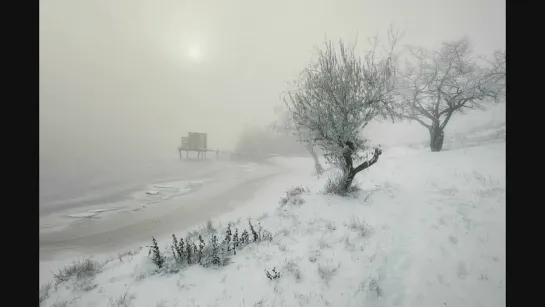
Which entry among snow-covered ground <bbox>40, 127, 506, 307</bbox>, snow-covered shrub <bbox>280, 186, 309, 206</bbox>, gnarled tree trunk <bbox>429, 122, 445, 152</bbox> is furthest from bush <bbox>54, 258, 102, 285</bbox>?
gnarled tree trunk <bbox>429, 122, 445, 152</bbox>

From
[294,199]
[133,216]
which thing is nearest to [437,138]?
[294,199]

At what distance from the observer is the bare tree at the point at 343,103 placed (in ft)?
28.8

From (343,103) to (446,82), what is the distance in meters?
10.6

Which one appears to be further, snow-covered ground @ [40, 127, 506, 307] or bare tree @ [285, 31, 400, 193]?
bare tree @ [285, 31, 400, 193]

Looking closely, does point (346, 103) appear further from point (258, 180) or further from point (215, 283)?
point (258, 180)

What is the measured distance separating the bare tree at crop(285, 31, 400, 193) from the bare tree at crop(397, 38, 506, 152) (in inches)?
259

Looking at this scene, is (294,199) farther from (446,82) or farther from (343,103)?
(446,82)

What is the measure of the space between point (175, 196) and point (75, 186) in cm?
910

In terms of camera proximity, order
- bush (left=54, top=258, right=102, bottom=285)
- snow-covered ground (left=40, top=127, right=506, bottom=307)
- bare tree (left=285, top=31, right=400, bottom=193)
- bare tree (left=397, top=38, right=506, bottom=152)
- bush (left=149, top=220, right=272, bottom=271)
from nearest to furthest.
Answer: snow-covered ground (left=40, top=127, right=506, bottom=307)
bush (left=149, top=220, right=272, bottom=271)
bush (left=54, top=258, right=102, bottom=285)
bare tree (left=285, top=31, right=400, bottom=193)
bare tree (left=397, top=38, right=506, bottom=152)

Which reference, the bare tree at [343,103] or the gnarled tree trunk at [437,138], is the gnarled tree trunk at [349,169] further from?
the gnarled tree trunk at [437,138]

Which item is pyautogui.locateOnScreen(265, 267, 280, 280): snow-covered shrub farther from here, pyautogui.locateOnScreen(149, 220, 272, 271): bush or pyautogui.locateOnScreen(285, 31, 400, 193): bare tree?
pyautogui.locateOnScreen(285, 31, 400, 193): bare tree

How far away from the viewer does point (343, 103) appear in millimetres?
8773

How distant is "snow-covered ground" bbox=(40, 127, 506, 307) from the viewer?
14.6ft

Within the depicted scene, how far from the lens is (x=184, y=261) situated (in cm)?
575
